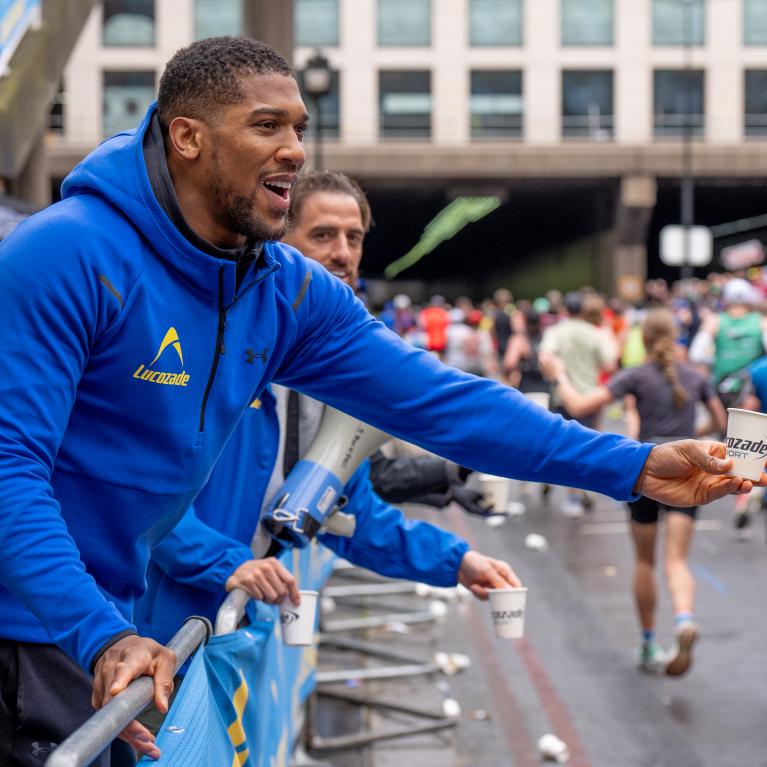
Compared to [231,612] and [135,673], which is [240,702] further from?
[135,673]

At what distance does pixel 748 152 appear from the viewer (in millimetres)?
42062

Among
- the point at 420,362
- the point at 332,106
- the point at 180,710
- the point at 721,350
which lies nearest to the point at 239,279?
the point at 420,362

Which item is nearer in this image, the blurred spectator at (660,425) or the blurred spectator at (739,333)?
the blurred spectator at (660,425)

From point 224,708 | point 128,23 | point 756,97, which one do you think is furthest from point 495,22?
point 224,708

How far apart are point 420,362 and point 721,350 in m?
10.4

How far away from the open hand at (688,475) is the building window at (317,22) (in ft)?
155

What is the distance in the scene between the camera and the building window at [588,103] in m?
47.8

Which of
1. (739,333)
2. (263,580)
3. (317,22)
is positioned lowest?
(739,333)

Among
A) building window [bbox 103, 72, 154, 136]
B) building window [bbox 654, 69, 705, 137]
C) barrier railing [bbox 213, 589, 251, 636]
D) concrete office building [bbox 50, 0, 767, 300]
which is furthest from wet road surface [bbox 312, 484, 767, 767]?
building window [bbox 103, 72, 154, 136]

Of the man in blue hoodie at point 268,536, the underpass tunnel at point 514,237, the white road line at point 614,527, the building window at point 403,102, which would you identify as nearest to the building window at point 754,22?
the underpass tunnel at point 514,237

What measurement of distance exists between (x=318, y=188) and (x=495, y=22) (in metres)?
46.4

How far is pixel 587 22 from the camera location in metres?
48.7

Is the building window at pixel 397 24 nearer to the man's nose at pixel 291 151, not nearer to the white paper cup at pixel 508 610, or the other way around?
the white paper cup at pixel 508 610

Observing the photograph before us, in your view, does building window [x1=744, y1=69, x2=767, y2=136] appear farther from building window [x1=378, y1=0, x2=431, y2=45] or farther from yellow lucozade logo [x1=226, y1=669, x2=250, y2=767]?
yellow lucozade logo [x1=226, y1=669, x2=250, y2=767]
